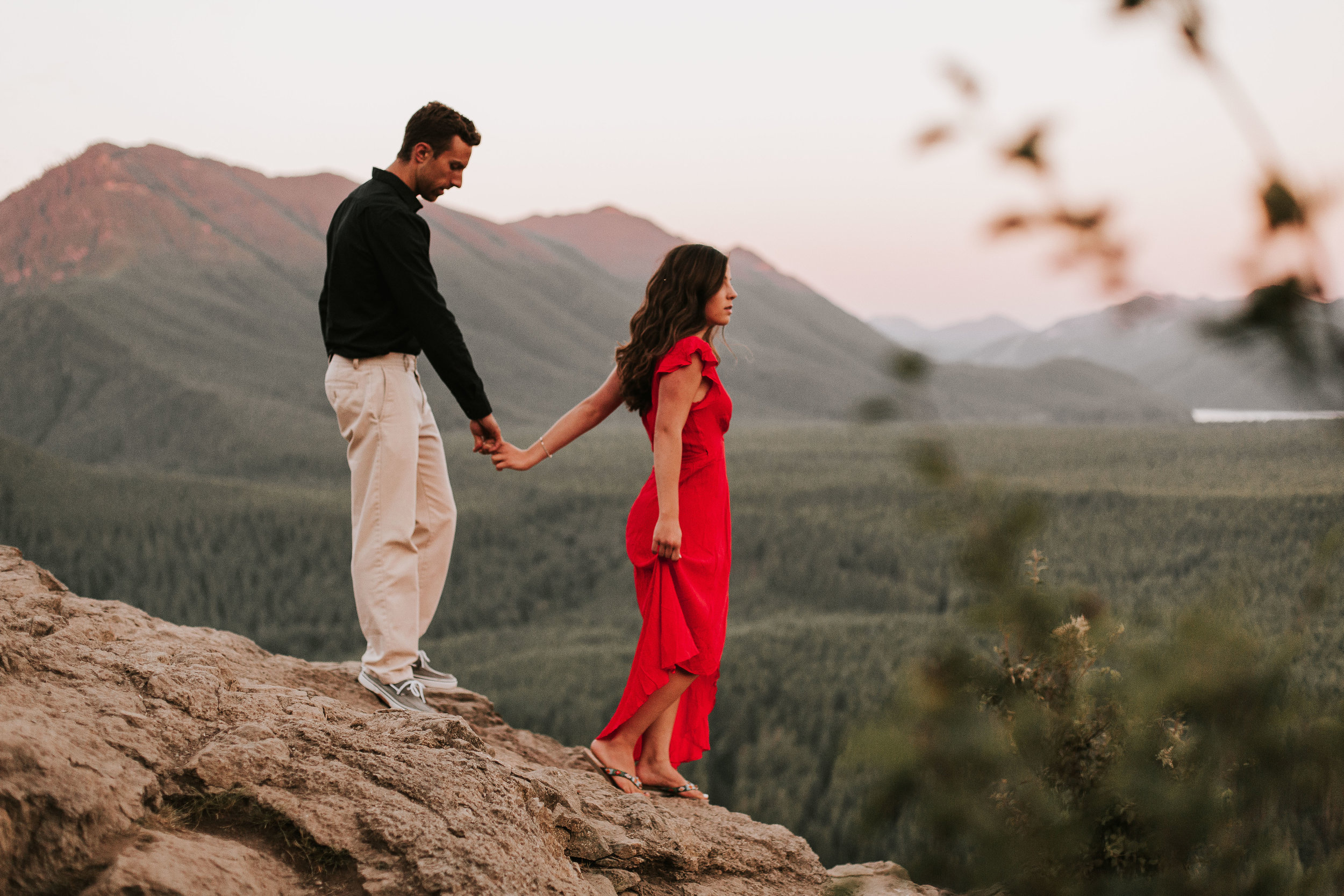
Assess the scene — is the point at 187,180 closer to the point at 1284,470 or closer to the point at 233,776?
the point at 1284,470

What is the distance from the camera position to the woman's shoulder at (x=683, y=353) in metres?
4.02

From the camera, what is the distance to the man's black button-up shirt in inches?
168

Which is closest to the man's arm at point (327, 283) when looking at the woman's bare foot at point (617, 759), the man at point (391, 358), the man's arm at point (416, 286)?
the man at point (391, 358)

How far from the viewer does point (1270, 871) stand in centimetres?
129

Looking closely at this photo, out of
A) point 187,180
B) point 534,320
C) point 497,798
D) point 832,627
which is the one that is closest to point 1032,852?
point 497,798

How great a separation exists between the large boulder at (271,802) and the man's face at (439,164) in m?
2.27

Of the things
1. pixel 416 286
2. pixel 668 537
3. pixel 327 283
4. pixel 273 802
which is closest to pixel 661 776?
pixel 668 537

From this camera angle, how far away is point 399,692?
438 cm

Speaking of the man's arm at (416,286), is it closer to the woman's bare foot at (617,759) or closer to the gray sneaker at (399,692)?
the gray sneaker at (399,692)

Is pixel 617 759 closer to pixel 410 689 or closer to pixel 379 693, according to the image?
pixel 410 689

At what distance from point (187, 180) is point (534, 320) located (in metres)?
27.0

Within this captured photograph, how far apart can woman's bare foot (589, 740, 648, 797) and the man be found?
0.85m

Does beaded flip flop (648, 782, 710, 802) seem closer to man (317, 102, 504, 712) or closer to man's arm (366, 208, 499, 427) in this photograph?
man (317, 102, 504, 712)

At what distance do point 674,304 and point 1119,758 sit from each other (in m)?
3.03
